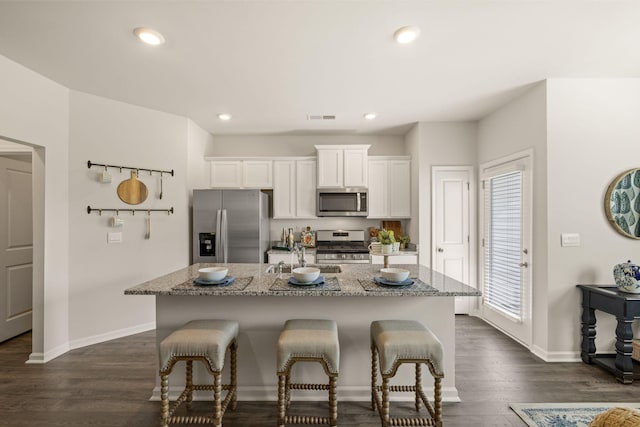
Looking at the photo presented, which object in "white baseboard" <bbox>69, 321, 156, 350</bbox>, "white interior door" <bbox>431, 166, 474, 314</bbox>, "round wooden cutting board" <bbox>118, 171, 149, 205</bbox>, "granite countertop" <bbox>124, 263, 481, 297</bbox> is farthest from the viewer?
"white interior door" <bbox>431, 166, 474, 314</bbox>

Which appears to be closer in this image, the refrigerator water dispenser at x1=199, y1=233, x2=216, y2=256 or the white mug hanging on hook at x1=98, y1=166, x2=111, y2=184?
the white mug hanging on hook at x1=98, y1=166, x2=111, y2=184

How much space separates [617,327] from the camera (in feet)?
8.39

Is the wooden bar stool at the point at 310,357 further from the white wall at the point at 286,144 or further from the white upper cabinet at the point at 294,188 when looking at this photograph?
the white wall at the point at 286,144

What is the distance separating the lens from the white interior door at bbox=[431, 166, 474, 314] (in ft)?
13.8

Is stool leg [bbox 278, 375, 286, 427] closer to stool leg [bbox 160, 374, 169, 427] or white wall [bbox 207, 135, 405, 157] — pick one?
stool leg [bbox 160, 374, 169, 427]

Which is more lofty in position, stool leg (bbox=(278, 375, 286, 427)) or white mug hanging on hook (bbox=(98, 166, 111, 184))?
white mug hanging on hook (bbox=(98, 166, 111, 184))

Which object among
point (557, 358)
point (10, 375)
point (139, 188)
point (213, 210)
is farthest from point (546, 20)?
point (10, 375)

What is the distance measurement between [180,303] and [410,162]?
12.0 ft

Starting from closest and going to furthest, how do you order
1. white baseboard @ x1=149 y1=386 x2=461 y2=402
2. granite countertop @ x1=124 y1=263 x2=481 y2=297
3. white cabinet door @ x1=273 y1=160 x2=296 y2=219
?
granite countertop @ x1=124 y1=263 x2=481 y2=297, white baseboard @ x1=149 y1=386 x2=461 y2=402, white cabinet door @ x1=273 y1=160 x2=296 y2=219

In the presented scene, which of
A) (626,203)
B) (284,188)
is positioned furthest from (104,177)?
(626,203)

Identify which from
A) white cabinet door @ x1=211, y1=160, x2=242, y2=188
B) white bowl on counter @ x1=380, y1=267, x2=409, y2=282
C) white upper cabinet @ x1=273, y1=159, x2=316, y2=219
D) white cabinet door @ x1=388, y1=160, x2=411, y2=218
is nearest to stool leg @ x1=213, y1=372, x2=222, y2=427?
white bowl on counter @ x1=380, y1=267, x2=409, y2=282

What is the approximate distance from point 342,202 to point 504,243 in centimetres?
216

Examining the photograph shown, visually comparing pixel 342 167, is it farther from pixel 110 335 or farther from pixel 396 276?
pixel 110 335

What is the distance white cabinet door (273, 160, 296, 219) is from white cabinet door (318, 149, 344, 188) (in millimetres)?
429
